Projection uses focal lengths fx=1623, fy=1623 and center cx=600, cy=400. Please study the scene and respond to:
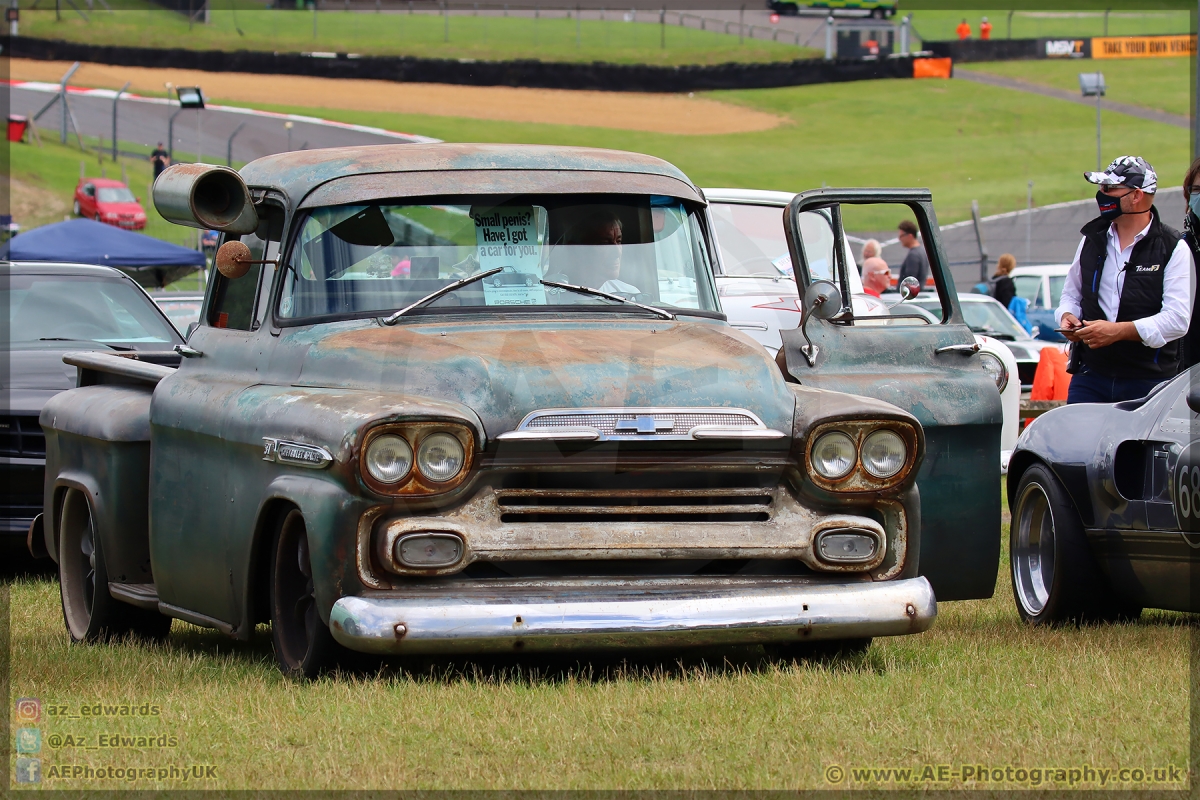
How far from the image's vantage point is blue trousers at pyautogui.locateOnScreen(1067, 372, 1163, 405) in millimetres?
7422

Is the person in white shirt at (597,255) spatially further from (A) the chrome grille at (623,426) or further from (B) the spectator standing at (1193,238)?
(B) the spectator standing at (1193,238)

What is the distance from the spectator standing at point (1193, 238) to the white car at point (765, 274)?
7.72 feet

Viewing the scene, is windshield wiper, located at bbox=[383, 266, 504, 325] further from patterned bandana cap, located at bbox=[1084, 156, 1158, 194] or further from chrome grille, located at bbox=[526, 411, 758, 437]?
patterned bandana cap, located at bbox=[1084, 156, 1158, 194]

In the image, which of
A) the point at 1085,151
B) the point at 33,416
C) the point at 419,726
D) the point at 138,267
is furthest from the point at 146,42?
the point at 419,726

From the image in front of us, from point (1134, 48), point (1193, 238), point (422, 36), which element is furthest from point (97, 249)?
point (1134, 48)

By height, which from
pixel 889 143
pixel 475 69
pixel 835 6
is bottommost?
pixel 889 143

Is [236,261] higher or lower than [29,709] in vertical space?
higher

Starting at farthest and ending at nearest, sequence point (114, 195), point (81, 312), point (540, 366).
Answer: point (114, 195) → point (81, 312) → point (540, 366)

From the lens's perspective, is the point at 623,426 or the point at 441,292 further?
the point at 441,292

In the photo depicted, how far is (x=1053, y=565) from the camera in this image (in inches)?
263

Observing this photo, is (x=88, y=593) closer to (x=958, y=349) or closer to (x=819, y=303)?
(x=819, y=303)

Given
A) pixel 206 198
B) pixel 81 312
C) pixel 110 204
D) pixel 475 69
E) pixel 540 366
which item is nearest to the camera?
pixel 540 366

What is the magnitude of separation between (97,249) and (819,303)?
62.3 feet

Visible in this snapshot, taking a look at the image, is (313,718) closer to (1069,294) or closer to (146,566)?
(146,566)
